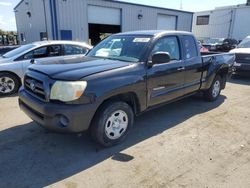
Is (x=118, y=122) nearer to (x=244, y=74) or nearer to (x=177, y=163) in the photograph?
(x=177, y=163)

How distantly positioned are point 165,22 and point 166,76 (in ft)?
67.9

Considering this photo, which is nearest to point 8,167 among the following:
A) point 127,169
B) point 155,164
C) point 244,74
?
point 127,169

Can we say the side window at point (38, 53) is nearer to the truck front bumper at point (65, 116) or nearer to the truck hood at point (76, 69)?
the truck hood at point (76, 69)

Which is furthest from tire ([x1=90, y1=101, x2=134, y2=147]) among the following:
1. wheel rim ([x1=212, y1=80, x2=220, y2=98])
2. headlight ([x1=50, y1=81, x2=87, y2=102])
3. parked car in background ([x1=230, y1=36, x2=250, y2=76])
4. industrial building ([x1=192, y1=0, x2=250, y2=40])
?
industrial building ([x1=192, y1=0, x2=250, y2=40])

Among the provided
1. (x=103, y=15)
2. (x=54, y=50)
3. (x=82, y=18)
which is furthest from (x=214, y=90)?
(x=103, y=15)

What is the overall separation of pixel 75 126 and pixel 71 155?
0.63 meters

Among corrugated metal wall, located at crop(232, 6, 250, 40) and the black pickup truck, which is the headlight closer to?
the black pickup truck

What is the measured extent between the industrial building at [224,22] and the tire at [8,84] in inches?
1213

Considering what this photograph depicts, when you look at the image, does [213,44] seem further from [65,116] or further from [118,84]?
[65,116]

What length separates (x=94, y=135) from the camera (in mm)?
3500

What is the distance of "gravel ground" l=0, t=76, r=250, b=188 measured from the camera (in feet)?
9.61

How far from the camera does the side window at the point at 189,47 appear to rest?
16.2 feet

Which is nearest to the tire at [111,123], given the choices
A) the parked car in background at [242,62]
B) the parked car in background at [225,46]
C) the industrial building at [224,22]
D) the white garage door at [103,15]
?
the parked car in background at [242,62]

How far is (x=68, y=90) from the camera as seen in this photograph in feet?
10.2
